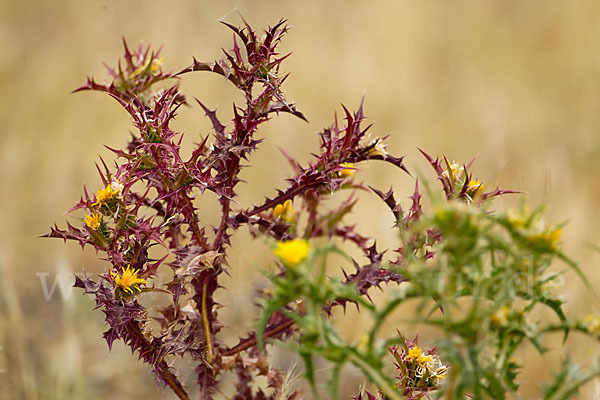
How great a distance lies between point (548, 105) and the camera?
18.8ft

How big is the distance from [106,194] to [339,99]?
4349 mm

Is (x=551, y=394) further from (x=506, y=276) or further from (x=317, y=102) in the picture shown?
(x=317, y=102)

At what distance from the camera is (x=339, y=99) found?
5.53 meters

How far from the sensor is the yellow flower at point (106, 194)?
4.36 ft

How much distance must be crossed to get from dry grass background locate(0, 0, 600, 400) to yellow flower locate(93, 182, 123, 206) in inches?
92.6

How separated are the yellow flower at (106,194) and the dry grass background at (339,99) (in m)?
2.35

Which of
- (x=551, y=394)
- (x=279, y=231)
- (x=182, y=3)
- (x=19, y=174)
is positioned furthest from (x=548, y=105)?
(x=551, y=394)

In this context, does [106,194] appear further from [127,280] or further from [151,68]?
[151,68]

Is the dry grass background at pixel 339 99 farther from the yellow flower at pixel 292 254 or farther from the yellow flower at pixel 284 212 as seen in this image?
the yellow flower at pixel 292 254

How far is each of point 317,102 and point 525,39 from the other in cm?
236

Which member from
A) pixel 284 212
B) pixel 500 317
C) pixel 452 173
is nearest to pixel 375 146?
pixel 452 173

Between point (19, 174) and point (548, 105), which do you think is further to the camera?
point (548, 105)

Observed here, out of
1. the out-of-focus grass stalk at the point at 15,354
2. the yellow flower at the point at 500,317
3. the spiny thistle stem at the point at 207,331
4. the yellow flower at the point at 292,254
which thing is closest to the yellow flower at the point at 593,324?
the yellow flower at the point at 500,317

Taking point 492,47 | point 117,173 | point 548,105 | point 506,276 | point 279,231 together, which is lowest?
point 506,276
